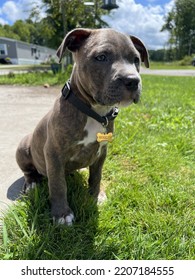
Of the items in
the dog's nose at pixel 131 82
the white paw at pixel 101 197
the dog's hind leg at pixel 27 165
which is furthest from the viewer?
the dog's hind leg at pixel 27 165

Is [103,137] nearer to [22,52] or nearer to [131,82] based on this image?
[131,82]

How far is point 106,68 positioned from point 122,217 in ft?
3.97

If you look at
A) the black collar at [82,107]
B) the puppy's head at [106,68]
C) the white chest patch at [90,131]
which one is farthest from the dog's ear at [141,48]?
the white chest patch at [90,131]

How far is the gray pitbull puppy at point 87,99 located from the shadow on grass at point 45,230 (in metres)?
0.11

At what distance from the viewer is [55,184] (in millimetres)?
2266

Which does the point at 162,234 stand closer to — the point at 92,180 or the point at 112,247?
the point at 112,247

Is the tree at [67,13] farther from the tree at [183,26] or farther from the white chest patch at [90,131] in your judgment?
the tree at [183,26]

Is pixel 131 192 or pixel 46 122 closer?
pixel 46 122

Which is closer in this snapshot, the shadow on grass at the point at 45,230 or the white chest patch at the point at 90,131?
the shadow on grass at the point at 45,230

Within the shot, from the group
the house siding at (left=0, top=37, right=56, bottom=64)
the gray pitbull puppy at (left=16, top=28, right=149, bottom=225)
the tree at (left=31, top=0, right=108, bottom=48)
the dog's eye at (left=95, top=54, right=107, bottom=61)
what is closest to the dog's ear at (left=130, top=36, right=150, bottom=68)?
the gray pitbull puppy at (left=16, top=28, right=149, bottom=225)

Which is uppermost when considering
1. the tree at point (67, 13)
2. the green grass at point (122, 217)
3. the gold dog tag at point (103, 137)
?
the tree at point (67, 13)

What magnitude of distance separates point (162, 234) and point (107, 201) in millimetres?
598

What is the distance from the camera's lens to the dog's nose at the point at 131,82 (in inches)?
72.9
